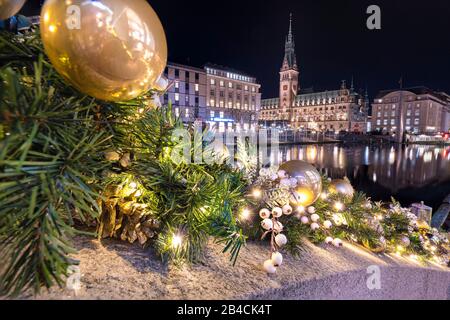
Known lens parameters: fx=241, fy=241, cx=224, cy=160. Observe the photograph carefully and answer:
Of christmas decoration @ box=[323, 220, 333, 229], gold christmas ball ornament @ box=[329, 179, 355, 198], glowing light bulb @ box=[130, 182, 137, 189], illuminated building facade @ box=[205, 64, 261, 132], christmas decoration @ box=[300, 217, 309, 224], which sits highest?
illuminated building facade @ box=[205, 64, 261, 132]

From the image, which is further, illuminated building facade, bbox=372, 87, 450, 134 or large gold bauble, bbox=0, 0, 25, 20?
illuminated building facade, bbox=372, 87, 450, 134

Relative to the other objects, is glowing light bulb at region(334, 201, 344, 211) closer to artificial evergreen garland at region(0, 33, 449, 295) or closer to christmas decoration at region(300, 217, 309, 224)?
artificial evergreen garland at region(0, 33, 449, 295)

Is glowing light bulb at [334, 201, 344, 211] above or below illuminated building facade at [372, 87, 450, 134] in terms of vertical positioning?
below

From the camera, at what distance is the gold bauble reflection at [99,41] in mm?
1062

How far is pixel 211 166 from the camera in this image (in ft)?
7.38

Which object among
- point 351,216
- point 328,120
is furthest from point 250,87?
point 351,216

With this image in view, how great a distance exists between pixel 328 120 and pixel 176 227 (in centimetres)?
12124

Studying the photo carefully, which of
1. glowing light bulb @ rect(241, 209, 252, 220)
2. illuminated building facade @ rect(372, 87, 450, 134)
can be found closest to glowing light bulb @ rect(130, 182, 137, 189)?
glowing light bulb @ rect(241, 209, 252, 220)

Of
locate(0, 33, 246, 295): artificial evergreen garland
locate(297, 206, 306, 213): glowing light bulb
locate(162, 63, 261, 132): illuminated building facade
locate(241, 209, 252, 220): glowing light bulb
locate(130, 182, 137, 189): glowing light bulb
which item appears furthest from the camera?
locate(162, 63, 261, 132): illuminated building facade

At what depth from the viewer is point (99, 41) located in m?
1.07

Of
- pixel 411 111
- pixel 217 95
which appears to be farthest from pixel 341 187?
pixel 411 111

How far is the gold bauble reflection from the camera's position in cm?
106

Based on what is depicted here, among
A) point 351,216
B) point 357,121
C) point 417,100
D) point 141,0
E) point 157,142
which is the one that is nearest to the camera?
point 141,0
